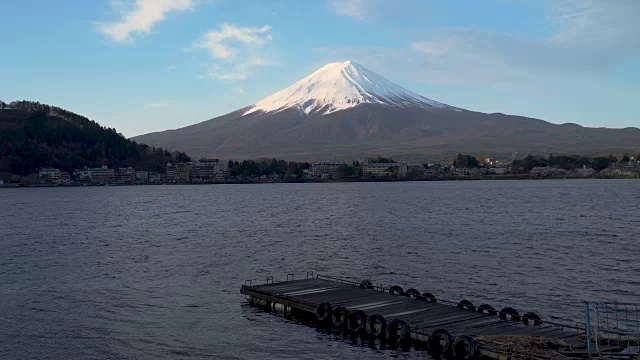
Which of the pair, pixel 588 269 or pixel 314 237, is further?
pixel 314 237

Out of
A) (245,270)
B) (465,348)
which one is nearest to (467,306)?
(465,348)

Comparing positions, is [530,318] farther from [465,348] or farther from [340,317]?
[340,317]

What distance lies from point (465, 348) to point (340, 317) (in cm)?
626

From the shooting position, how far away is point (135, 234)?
6206 cm

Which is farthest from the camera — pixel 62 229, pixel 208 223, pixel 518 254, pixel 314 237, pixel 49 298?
pixel 208 223

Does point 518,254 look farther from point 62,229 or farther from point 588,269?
point 62,229

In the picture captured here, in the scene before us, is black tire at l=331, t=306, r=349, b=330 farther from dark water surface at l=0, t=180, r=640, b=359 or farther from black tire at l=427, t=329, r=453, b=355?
black tire at l=427, t=329, r=453, b=355

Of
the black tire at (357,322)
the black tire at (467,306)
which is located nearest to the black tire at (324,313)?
the black tire at (357,322)

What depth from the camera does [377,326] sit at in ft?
79.5

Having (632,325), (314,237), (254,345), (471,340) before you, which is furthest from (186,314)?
(314,237)

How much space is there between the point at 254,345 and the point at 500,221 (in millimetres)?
52222

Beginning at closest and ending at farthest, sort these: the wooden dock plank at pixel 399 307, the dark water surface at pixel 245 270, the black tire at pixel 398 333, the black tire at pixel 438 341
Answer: the black tire at pixel 438 341 → the wooden dock plank at pixel 399 307 → the black tire at pixel 398 333 → the dark water surface at pixel 245 270

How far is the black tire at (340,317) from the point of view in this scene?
2552 centimetres

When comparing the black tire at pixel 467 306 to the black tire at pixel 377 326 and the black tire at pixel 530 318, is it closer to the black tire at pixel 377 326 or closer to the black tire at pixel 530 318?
the black tire at pixel 530 318
